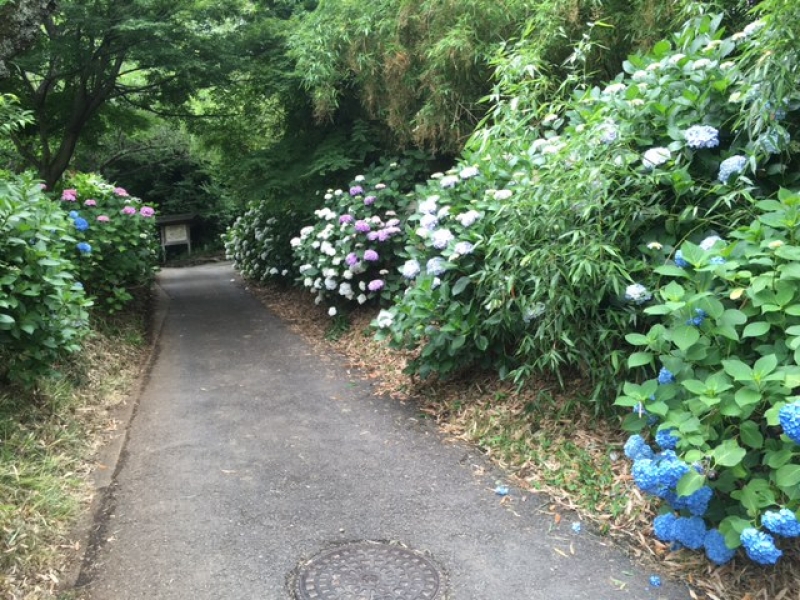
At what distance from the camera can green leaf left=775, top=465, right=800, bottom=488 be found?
7.63 ft

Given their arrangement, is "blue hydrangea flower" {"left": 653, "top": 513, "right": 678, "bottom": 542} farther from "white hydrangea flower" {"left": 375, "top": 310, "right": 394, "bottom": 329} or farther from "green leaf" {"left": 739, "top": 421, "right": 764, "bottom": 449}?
"white hydrangea flower" {"left": 375, "top": 310, "right": 394, "bottom": 329}

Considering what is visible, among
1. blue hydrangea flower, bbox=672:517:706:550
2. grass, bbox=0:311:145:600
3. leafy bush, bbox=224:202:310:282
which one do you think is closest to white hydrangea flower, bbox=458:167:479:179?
blue hydrangea flower, bbox=672:517:706:550

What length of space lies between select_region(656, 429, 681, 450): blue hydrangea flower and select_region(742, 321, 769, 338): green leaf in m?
0.54

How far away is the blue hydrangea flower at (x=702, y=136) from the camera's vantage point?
3326 mm

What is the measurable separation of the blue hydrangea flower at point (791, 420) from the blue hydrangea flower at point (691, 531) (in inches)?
24.2

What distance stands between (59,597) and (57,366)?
2.79 m

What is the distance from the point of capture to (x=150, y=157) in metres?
20.9

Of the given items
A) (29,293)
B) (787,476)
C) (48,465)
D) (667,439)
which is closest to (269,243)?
(29,293)

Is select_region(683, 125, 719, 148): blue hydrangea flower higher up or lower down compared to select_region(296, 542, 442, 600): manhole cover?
higher up

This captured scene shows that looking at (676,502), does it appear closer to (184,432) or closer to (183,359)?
(184,432)

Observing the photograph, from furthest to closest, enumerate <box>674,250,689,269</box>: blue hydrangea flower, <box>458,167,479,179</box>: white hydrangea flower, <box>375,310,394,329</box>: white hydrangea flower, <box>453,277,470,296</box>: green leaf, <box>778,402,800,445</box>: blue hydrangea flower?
<box>375,310,394,329</box>: white hydrangea flower < <box>458,167,479,179</box>: white hydrangea flower < <box>453,277,470,296</box>: green leaf < <box>674,250,689,269</box>: blue hydrangea flower < <box>778,402,800,445</box>: blue hydrangea flower

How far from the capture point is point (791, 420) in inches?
89.1

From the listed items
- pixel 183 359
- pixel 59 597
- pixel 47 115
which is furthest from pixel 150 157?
pixel 59 597

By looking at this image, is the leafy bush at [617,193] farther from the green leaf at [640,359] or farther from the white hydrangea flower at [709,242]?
the green leaf at [640,359]
